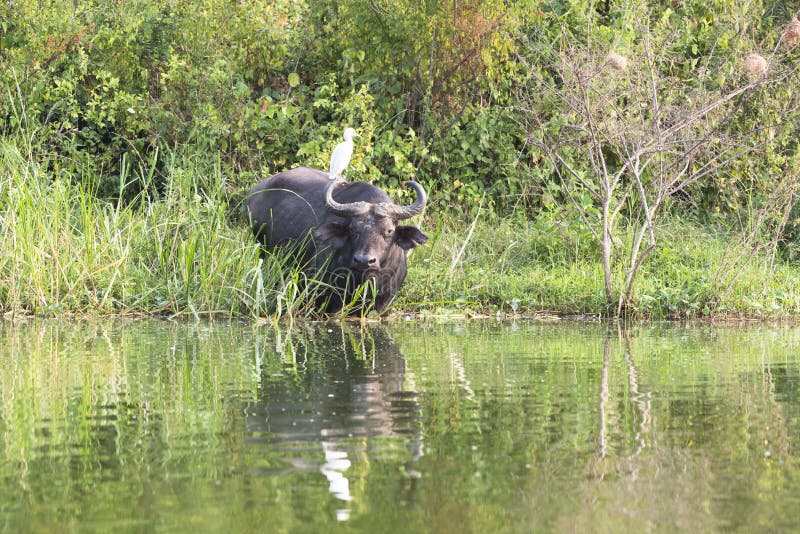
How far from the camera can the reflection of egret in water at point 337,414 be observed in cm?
447

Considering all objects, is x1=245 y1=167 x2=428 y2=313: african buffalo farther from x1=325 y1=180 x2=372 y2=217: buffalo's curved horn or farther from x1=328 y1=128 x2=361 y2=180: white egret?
x1=328 y1=128 x2=361 y2=180: white egret

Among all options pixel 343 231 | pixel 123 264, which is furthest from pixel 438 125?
pixel 123 264

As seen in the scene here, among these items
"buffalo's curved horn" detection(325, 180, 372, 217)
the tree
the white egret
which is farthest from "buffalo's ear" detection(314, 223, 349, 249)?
the tree

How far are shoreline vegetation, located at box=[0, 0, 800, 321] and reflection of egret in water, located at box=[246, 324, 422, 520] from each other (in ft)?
13.1

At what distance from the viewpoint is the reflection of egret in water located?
4469 mm

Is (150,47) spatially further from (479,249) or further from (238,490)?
(238,490)

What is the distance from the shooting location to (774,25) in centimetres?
1622

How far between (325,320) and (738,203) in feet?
20.9

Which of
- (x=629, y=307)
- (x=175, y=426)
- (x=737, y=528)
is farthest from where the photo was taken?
(x=629, y=307)

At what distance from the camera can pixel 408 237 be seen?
11.6m

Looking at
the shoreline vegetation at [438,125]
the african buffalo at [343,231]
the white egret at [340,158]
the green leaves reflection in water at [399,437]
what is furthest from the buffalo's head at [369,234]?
the green leaves reflection in water at [399,437]

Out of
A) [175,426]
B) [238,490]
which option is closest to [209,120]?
[175,426]

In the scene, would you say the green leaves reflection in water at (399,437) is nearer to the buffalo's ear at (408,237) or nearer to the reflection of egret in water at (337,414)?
the reflection of egret in water at (337,414)

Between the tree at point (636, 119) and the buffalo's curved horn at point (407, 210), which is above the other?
the tree at point (636, 119)
